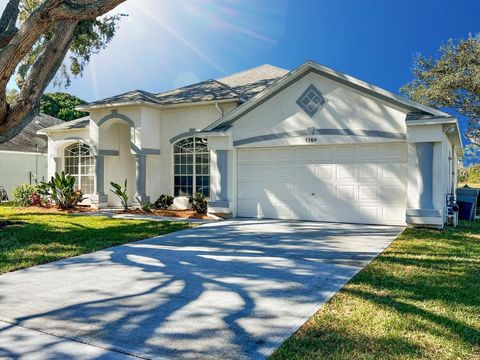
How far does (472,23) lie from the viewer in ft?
75.9

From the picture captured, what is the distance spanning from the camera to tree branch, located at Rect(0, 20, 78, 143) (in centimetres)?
943

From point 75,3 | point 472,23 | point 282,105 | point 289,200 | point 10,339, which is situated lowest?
point 10,339

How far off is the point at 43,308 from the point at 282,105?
9.91 m

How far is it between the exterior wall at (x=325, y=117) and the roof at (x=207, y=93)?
2.39 meters

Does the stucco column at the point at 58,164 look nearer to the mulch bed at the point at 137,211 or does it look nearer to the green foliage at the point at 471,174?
the mulch bed at the point at 137,211

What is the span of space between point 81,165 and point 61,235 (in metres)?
9.91

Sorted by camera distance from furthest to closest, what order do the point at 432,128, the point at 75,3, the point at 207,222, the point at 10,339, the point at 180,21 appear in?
the point at 180,21 < the point at 207,222 < the point at 432,128 < the point at 75,3 < the point at 10,339

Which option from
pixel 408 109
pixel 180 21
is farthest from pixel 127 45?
pixel 408 109

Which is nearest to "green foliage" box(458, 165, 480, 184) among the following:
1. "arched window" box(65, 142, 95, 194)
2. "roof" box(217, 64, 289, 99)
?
"roof" box(217, 64, 289, 99)

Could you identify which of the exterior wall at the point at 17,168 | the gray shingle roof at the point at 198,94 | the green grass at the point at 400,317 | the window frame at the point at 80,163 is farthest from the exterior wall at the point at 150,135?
the green grass at the point at 400,317

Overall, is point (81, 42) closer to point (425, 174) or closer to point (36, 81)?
point (36, 81)

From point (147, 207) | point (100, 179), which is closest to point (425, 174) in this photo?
point (147, 207)

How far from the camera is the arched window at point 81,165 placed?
18922 mm

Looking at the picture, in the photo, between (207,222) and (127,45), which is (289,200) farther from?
(127,45)
